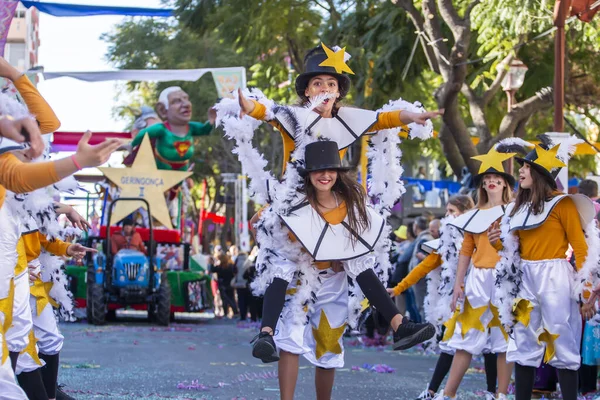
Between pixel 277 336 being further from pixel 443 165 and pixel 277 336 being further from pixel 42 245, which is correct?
pixel 443 165

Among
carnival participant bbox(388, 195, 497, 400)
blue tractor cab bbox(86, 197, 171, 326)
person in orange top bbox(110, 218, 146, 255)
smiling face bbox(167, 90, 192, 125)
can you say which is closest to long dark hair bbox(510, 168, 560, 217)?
carnival participant bbox(388, 195, 497, 400)

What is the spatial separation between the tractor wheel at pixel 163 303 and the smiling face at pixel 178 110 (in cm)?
378

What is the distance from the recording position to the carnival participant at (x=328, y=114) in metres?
6.66

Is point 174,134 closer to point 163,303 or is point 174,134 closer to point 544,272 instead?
point 163,303

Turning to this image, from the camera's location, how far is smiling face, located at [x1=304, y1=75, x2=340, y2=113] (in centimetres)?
682

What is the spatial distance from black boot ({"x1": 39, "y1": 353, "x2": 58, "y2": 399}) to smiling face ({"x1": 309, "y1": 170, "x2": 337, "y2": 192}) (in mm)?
1954

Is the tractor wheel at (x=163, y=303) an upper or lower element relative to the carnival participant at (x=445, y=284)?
lower

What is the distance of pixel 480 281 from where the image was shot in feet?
26.3

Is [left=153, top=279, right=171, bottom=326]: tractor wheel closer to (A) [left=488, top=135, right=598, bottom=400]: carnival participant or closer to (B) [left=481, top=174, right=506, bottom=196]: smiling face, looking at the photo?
(B) [left=481, top=174, right=506, bottom=196]: smiling face

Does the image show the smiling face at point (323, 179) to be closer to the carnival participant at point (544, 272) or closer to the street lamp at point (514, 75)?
the carnival participant at point (544, 272)

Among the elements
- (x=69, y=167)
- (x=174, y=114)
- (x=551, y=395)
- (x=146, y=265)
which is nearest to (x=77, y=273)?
(x=146, y=265)

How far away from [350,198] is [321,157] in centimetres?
30

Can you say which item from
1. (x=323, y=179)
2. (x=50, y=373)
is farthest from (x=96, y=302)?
(x=323, y=179)

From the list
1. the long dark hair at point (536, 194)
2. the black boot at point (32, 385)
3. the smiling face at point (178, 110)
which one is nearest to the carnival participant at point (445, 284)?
the long dark hair at point (536, 194)
